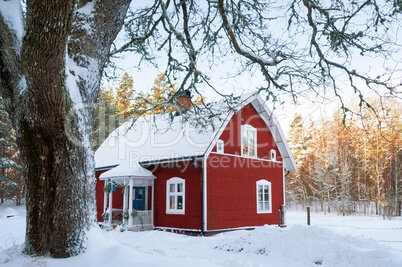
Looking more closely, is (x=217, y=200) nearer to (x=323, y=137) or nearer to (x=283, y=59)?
(x=283, y=59)

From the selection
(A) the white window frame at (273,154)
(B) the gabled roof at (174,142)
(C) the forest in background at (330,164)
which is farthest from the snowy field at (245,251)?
(C) the forest in background at (330,164)

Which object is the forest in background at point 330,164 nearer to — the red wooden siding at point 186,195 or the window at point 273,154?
the window at point 273,154

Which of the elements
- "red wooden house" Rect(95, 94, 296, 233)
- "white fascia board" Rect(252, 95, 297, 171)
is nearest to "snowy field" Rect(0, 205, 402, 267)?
"red wooden house" Rect(95, 94, 296, 233)

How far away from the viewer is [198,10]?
298 inches

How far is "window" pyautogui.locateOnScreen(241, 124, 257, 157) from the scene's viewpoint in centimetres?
1557

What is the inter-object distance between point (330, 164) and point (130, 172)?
23.0 m

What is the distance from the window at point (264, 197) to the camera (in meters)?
15.8

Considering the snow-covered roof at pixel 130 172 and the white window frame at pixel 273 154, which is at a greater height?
the white window frame at pixel 273 154

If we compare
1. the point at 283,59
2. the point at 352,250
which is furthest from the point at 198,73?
the point at 352,250

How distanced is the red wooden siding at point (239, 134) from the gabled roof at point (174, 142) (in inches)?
11.1

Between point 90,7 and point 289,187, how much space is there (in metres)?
36.3

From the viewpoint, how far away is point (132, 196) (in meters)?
15.1

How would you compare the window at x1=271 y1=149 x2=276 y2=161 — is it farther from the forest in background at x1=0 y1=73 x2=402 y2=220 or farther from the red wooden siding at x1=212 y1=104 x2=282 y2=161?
the forest in background at x1=0 y1=73 x2=402 y2=220

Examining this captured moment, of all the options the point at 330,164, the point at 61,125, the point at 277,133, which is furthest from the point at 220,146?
the point at 330,164
